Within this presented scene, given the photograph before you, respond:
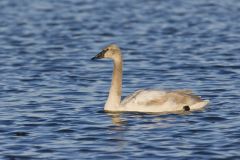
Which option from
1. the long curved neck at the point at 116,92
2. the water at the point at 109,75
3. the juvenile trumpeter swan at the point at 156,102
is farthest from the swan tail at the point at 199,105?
the long curved neck at the point at 116,92

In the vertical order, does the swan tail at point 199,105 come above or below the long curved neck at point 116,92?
below

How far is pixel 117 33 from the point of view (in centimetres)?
3447

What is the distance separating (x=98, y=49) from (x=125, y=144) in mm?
14962

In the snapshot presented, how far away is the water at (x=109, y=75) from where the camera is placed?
1558cm

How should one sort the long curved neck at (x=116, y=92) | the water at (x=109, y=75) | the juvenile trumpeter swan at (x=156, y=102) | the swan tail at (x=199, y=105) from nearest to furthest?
1. the water at (x=109, y=75)
2. the juvenile trumpeter swan at (x=156, y=102)
3. the swan tail at (x=199, y=105)
4. the long curved neck at (x=116, y=92)

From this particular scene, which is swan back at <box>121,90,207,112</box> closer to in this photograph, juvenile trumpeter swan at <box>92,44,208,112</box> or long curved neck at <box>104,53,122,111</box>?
juvenile trumpeter swan at <box>92,44,208,112</box>

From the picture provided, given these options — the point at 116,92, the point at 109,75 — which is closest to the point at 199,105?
the point at 116,92

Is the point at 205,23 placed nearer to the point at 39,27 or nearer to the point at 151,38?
the point at 151,38

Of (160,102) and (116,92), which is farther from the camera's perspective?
(116,92)

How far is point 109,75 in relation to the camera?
81.5ft

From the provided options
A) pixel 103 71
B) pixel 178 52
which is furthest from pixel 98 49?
pixel 103 71

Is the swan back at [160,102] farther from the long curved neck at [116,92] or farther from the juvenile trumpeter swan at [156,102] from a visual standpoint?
the long curved neck at [116,92]

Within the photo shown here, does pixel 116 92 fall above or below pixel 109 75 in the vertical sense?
above

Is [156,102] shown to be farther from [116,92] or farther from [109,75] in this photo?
[109,75]
